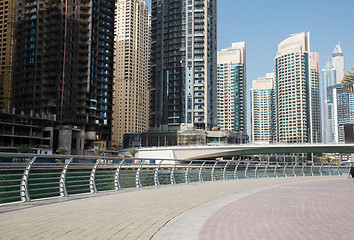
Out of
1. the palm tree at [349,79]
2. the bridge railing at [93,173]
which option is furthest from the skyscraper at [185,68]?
the palm tree at [349,79]

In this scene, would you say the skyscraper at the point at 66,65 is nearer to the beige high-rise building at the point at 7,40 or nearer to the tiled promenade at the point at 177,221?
the beige high-rise building at the point at 7,40

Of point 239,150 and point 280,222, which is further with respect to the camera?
point 239,150

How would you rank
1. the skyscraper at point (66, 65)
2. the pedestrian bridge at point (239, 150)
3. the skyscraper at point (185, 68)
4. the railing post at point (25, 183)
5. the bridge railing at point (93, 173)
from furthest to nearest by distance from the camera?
1. the skyscraper at point (185, 68)
2. the skyscraper at point (66, 65)
3. the pedestrian bridge at point (239, 150)
4. the bridge railing at point (93, 173)
5. the railing post at point (25, 183)

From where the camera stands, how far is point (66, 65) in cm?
10312

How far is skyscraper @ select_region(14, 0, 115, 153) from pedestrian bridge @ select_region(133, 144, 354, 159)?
66.1 ft

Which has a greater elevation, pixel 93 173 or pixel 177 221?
pixel 93 173

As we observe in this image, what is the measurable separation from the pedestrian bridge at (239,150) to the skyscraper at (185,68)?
43.7 metres

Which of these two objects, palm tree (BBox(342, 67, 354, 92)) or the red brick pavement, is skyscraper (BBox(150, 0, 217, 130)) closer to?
palm tree (BBox(342, 67, 354, 92))

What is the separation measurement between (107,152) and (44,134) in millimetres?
20860

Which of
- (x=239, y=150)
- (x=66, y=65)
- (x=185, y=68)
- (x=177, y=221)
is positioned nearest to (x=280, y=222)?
(x=177, y=221)

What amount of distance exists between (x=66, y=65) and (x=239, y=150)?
176ft

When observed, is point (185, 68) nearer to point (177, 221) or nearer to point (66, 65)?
point (66, 65)

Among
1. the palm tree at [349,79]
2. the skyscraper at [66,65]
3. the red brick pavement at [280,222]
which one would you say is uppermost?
the skyscraper at [66,65]

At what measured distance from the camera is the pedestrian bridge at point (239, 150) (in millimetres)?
84688
